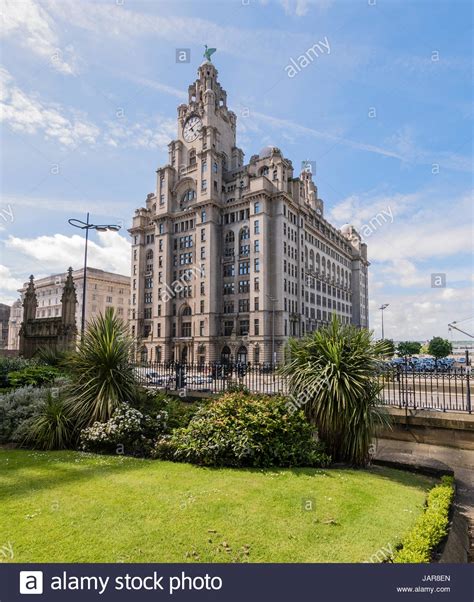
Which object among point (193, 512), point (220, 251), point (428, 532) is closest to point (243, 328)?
point (220, 251)

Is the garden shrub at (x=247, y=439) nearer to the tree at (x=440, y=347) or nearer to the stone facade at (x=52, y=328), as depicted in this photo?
the stone facade at (x=52, y=328)

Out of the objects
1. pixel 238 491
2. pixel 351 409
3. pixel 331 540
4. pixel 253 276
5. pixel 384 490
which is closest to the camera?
pixel 331 540

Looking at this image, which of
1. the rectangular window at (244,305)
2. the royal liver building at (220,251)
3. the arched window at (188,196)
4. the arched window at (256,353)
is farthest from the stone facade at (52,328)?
the arched window at (188,196)

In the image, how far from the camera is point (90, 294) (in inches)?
3647

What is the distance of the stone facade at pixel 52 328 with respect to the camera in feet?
75.5

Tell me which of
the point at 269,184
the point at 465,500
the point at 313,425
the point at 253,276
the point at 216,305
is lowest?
the point at 465,500

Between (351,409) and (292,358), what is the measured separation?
222 cm

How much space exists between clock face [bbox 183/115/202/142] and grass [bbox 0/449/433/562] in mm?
69830

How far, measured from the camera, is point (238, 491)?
7.03 m

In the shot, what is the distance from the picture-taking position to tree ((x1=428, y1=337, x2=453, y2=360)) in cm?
7144

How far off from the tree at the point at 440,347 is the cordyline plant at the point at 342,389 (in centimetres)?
7122

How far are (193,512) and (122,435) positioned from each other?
4.34m
